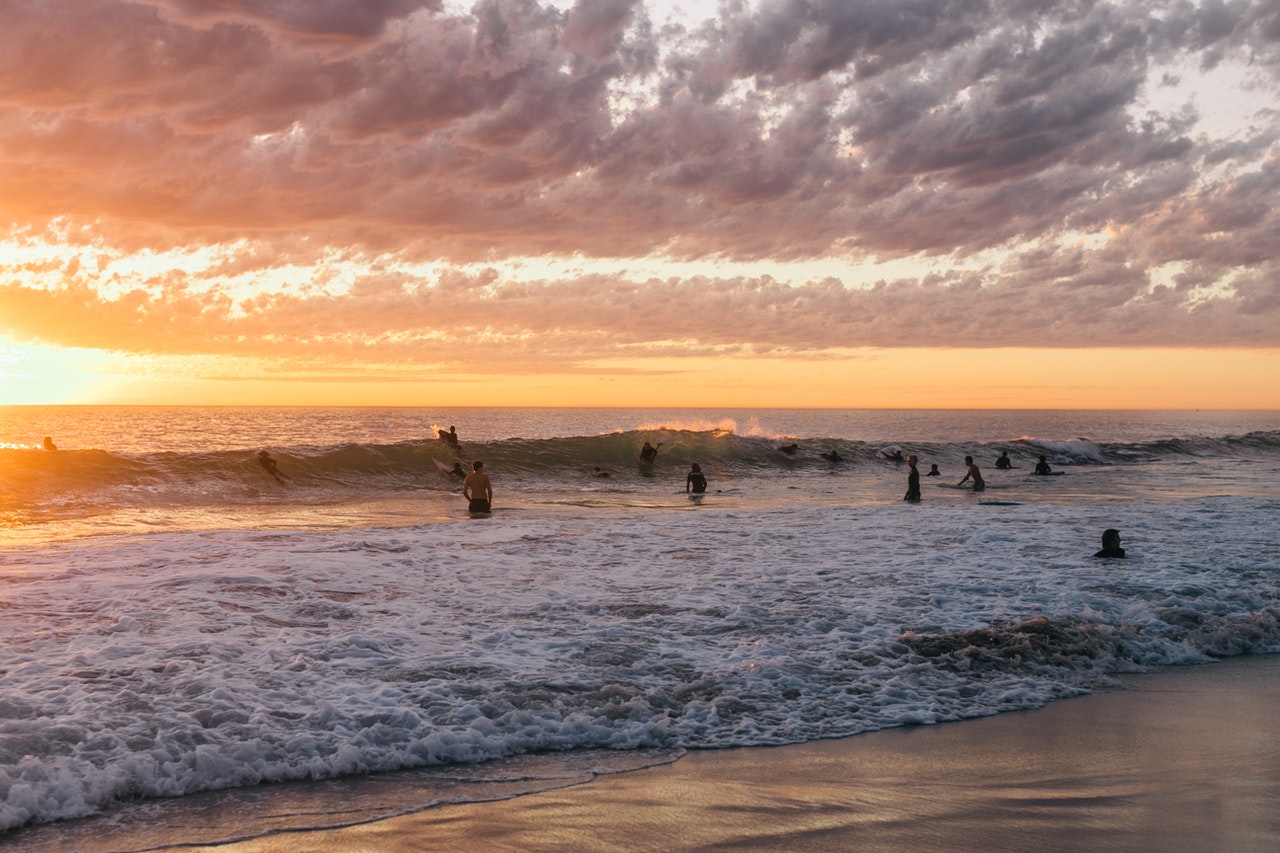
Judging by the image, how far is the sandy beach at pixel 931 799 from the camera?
5.38 meters

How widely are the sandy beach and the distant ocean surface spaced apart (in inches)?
15.5

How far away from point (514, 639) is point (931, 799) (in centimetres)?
514

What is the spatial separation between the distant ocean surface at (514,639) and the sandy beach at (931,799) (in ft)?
1.29

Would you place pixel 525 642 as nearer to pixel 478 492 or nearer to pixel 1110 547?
pixel 1110 547

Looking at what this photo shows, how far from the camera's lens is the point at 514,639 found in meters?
10.0

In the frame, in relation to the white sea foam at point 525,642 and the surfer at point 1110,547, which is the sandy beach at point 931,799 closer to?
the white sea foam at point 525,642

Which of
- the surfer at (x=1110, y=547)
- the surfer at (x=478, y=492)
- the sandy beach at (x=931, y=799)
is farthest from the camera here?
the surfer at (x=478, y=492)

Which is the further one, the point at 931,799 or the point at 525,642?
the point at 525,642

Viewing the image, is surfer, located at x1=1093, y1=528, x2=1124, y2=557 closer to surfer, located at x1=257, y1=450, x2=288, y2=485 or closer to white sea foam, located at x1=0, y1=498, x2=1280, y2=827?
white sea foam, located at x1=0, y1=498, x2=1280, y2=827

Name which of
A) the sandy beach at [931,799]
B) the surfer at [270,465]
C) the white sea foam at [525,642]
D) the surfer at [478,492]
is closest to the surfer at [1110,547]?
the white sea foam at [525,642]

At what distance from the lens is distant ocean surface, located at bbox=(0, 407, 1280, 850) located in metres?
6.52

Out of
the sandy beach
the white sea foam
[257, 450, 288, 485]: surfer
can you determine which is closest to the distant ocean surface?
the white sea foam

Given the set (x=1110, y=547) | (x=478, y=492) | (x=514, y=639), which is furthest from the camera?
(x=478, y=492)

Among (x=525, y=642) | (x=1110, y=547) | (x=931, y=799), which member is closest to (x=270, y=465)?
(x=525, y=642)
